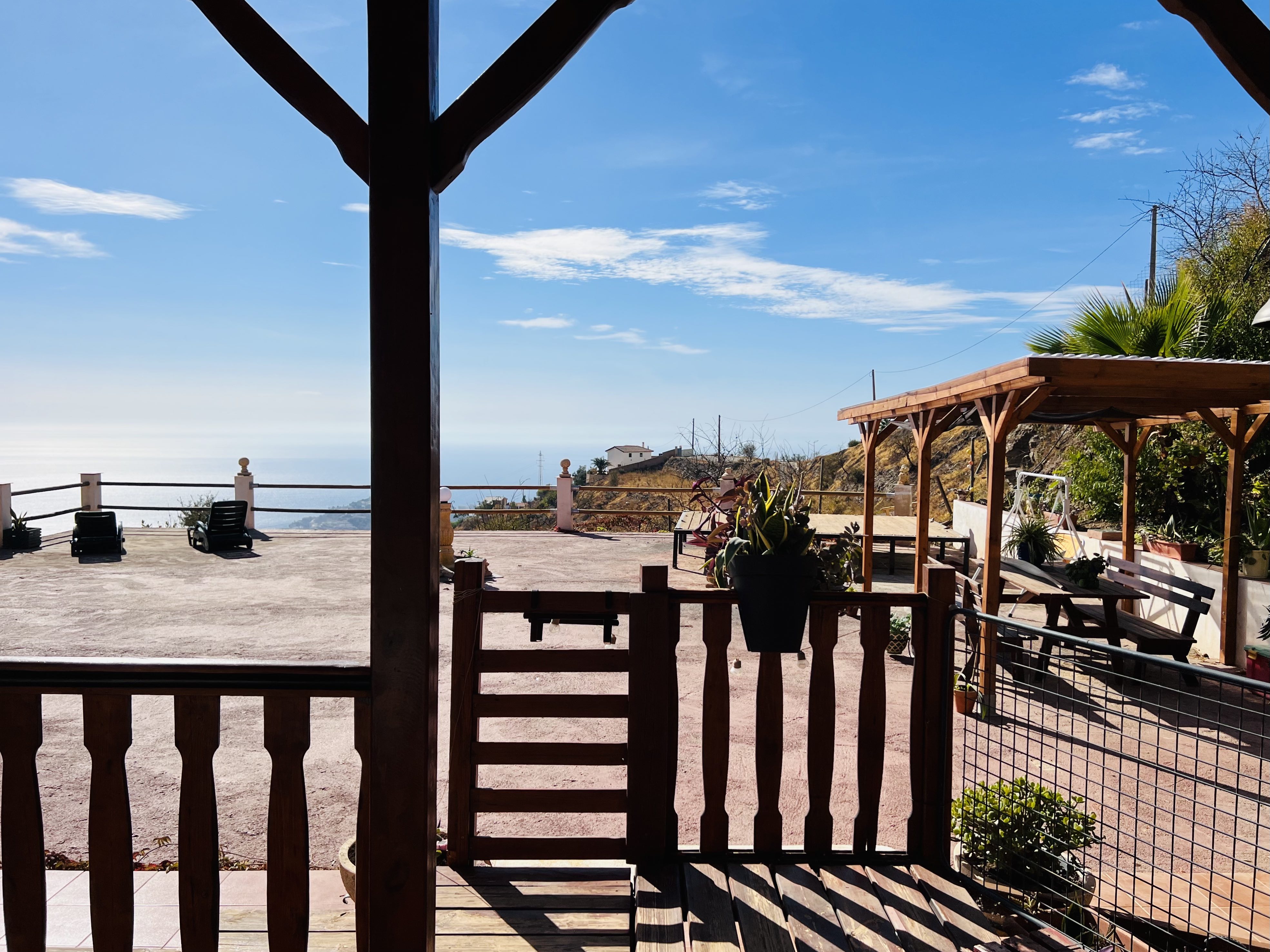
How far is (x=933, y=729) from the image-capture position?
2.38 metres

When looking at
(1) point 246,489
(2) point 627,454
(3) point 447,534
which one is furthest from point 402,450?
(2) point 627,454

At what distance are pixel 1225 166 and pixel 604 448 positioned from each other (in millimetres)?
20097

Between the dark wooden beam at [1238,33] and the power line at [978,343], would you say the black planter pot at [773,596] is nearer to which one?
the dark wooden beam at [1238,33]

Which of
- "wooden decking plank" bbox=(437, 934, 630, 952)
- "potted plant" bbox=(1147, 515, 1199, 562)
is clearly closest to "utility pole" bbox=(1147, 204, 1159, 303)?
"potted plant" bbox=(1147, 515, 1199, 562)

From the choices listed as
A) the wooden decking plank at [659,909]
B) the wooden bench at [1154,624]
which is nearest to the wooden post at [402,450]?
the wooden decking plank at [659,909]

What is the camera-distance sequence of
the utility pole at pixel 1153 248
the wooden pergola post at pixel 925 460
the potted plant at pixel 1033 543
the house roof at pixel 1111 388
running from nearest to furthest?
the house roof at pixel 1111 388
the wooden pergola post at pixel 925 460
the potted plant at pixel 1033 543
the utility pole at pixel 1153 248

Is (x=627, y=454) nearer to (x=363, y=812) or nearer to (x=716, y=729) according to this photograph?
(x=716, y=729)

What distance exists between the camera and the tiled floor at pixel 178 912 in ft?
6.84

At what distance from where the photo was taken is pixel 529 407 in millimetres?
33031

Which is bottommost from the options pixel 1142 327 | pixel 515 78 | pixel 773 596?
pixel 773 596

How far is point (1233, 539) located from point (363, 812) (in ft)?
21.9

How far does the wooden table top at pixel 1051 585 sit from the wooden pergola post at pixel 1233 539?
654 millimetres

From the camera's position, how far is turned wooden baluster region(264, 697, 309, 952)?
1.67 metres

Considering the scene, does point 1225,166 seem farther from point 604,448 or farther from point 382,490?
point 604,448
